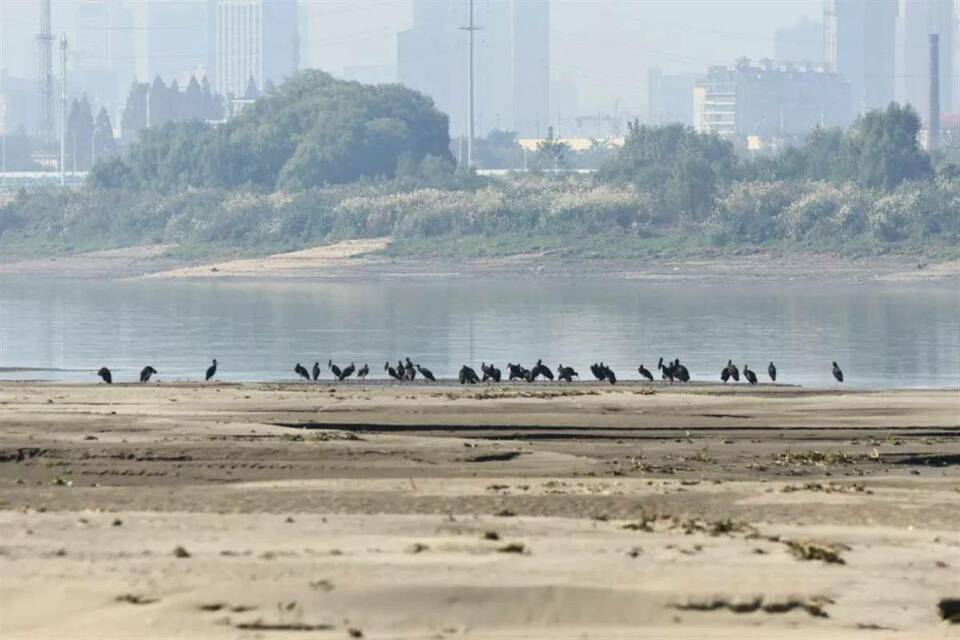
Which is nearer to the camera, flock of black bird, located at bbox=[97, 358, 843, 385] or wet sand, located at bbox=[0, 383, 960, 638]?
wet sand, located at bbox=[0, 383, 960, 638]

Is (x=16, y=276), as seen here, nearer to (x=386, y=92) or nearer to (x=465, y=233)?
(x=465, y=233)

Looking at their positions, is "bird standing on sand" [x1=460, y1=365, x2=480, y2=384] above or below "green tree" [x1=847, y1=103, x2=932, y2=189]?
below

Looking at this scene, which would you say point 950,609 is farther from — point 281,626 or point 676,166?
point 676,166

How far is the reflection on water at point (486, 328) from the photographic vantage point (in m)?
51.8

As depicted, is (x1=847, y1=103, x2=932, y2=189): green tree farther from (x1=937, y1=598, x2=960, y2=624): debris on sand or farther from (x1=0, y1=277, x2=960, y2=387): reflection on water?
(x1=937, y1=598, x2=960, y2=624): debris on sand

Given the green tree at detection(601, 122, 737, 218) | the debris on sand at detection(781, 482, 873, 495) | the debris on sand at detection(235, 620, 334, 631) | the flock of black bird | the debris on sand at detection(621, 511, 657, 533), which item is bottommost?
the flock of black bird

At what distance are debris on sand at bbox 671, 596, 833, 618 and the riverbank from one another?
84211mm

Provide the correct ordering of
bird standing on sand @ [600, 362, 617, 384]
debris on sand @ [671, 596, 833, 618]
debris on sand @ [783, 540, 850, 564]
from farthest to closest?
bird standing on sand @ [600, 362, 617, 384], debris on sand @ [783, 540, 850, 564], debris on sand @ [671, 596, 833, 618]

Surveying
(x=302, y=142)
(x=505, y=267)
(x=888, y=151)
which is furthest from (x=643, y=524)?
(x=302, y=142)

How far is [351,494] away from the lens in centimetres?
1977

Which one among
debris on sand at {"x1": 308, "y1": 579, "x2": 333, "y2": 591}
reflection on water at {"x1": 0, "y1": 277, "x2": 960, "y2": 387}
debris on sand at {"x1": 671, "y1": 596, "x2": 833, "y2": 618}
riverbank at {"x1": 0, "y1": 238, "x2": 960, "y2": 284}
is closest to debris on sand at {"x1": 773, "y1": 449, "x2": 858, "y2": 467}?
debris on sand at {"x1": 671, "y1": 596, "x2": 833, "y2": 618}

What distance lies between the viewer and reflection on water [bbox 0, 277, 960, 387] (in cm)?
5184

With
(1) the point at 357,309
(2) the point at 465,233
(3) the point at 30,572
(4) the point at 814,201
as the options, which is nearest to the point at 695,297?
(1) the point at 357,309

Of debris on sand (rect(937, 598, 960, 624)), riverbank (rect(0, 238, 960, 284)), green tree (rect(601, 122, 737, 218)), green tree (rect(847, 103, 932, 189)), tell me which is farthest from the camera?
green tree (rect(847, 103, 932, 189))
